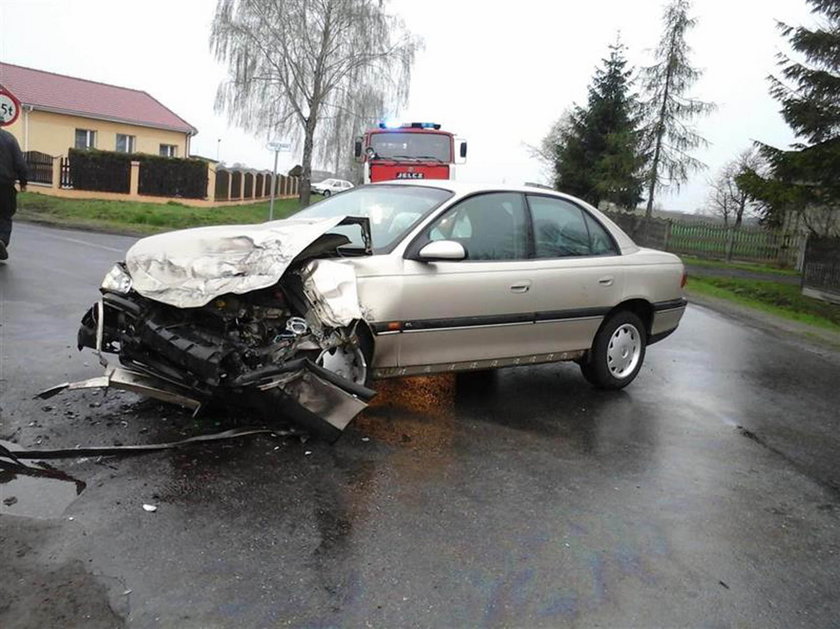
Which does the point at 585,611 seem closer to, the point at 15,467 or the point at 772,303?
the point at 15,467

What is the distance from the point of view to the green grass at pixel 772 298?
1419 cm

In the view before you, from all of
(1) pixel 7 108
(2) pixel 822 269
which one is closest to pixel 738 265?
(2) pixel 822 269

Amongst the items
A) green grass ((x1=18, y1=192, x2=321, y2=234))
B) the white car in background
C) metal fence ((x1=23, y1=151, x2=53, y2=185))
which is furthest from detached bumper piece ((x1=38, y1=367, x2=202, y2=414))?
the white car in background

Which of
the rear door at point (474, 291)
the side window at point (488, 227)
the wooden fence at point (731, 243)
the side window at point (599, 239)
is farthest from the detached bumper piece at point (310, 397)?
the wooden fence at point (731, 243)

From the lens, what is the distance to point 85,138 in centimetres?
3703

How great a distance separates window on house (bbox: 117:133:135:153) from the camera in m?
38.4

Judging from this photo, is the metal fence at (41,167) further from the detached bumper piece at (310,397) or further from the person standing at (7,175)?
the detached bumper piece at (310,397)

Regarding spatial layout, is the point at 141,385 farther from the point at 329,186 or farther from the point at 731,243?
the point at 329,186

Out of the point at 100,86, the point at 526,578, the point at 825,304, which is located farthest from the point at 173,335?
the point at 100,86

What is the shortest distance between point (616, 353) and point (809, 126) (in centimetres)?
1217

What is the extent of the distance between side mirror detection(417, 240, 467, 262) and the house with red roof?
112ft

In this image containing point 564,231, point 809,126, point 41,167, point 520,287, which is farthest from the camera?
point 41,167

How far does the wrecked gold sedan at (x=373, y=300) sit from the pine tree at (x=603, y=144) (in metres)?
25.8

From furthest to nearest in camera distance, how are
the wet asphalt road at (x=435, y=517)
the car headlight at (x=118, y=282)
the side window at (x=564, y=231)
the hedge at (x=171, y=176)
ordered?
the hedge at (x=171, y=176), the side window at (x=564, y=231), the car headlight at (x=118, y=282), the wet asphalt road at (x=435, y=517)
